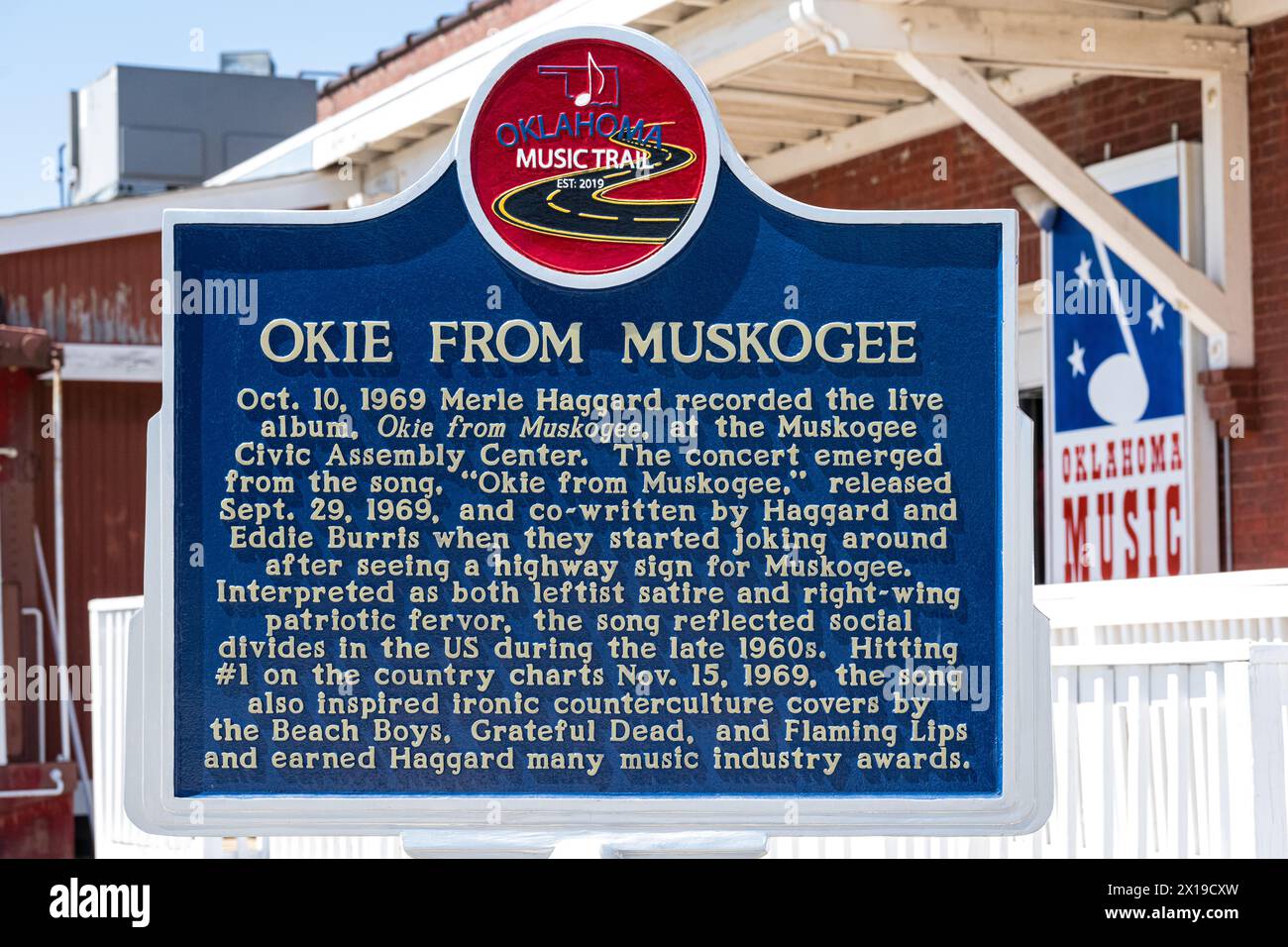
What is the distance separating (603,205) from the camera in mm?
4305

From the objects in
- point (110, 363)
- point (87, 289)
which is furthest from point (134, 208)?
point (110, 363)

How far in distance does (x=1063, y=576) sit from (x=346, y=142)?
Answer: 566 centimetres

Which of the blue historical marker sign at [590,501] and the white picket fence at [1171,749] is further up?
the blue historical marker sign at [590,501]

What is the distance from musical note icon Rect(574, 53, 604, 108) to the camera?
4.31m

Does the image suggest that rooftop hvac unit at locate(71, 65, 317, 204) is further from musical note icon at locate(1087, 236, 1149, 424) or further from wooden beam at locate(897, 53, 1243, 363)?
wooden beam at locate(897, 53, 1243, 363)

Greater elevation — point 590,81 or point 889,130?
point 889,130

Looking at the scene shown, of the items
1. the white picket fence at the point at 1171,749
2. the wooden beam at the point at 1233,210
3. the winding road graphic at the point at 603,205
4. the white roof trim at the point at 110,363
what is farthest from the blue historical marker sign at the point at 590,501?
the white roof trim at the point at 110,363

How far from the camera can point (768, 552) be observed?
423 cm

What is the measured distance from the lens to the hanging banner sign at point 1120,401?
384 inches

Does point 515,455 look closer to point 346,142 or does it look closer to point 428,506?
point 428,506

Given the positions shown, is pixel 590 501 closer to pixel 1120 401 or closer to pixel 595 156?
pixel 595 156

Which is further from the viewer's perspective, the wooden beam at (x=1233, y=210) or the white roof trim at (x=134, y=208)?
the white roof trim at (x=134, y=208)

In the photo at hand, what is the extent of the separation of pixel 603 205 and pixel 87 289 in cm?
1003

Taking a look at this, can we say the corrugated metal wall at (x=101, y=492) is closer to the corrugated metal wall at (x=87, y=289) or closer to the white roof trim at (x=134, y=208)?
the corrugated metal wall at (x=87, y=289)
